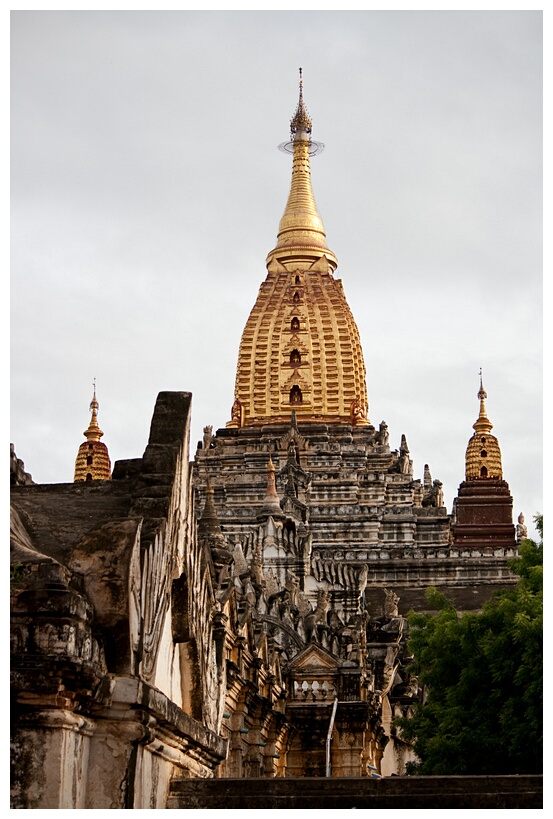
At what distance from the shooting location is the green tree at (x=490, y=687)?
1969 cm

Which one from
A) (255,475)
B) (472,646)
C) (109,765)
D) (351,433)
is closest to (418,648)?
(472,646)

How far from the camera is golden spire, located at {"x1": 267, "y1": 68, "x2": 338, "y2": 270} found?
241 ft

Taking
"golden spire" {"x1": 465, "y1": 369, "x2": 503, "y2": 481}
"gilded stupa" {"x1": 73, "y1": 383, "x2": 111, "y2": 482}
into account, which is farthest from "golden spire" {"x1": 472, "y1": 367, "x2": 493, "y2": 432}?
"gilded stupa" {"x1": 73, "y1": 383, "x2": 111, "y2": 482}

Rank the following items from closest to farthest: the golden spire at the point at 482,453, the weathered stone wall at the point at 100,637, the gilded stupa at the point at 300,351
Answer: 1. the weathered stone wall at the point at 100,637
2. the gilded stupa at the point at 300,351
3. the golden spire at the point at 482,453

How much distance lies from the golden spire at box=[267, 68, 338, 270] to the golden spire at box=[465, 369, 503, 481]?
475 inches

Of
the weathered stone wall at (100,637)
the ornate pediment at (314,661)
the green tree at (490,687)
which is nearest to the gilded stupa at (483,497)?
the ornate pediment at (314,661)

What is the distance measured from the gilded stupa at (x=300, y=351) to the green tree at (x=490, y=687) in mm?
43706

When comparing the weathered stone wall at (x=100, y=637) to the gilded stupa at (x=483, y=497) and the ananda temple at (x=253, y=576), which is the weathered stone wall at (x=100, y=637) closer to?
the ananda temple at (x=253, y=576)

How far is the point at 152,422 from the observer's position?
8789mm

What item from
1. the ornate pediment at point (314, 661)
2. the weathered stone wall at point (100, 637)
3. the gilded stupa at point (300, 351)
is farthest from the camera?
the gilded stupa at point (300, 351)

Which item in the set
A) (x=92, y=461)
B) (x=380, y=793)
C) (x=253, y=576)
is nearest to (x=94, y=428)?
(x=92, y=461)

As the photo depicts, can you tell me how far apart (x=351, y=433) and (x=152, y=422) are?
5575 centimetres

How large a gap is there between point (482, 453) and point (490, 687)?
2189 inches

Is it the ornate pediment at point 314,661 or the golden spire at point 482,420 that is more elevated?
the golden spire at point 482,420
